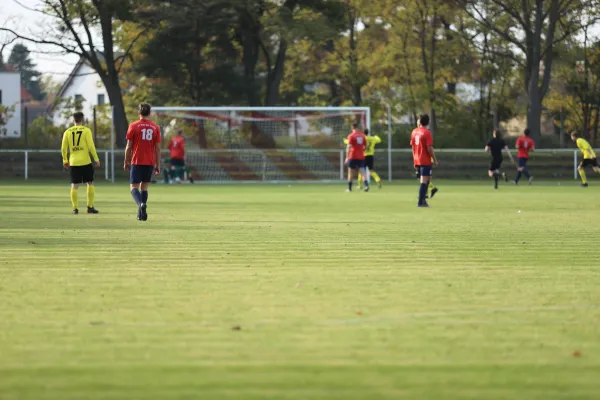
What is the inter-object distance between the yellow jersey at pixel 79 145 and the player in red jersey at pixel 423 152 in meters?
6.47

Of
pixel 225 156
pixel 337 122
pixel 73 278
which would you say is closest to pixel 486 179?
pixel 337 122

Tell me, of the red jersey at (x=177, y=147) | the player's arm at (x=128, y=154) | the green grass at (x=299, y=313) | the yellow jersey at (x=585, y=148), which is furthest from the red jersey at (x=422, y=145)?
the red jersey at (x=177, y=147)

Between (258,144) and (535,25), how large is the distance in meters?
13.1

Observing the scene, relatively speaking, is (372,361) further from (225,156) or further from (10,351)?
(225,156)

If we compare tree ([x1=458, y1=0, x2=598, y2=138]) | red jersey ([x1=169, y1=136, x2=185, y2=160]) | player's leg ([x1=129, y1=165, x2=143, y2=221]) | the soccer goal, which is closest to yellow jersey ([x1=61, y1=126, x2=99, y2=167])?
player's leg ([x1=129, y1=165, x2=143, y2=221])

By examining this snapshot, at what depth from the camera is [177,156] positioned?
146ft

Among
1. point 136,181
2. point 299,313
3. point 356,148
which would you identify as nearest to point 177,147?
point 356,148

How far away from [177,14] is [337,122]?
8.83 metres

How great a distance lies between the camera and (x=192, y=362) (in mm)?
6789

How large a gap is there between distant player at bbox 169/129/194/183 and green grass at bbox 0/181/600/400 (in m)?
25.7

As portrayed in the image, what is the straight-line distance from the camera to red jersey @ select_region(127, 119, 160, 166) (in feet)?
69.3

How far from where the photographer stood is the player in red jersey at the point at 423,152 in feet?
85.1

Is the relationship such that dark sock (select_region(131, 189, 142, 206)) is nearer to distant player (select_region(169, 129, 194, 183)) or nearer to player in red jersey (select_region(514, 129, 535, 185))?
distant player (select_region(169, 129, 194, 183))

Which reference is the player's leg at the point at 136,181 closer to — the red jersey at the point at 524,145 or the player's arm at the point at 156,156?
the player's arm at the point at 156,156
